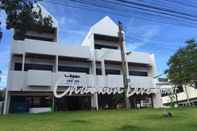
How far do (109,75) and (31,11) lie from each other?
17054 millimetres

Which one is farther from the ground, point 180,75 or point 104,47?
point 104,47

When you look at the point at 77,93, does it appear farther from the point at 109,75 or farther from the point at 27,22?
the point at 27,22

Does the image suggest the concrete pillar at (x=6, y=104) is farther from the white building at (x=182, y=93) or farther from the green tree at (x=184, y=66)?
the green tree at (x=184, y=66)

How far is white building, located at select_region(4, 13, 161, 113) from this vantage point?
1086 inches

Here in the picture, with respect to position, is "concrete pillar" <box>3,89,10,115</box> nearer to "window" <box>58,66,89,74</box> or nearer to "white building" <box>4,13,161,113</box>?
"white building" <box>4,13,161,113</box>

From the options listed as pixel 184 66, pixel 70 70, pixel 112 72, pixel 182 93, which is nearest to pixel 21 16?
pixel 70 70

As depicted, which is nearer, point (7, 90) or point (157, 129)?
point (157, 129)

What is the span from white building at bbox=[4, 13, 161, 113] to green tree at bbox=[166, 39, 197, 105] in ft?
8.64

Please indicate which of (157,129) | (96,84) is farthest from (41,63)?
(157,129)

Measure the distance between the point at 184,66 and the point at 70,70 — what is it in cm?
1456

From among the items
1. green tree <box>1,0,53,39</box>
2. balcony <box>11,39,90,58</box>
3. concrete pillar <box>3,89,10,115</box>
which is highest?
balcony <box>11,39,90,58</box>

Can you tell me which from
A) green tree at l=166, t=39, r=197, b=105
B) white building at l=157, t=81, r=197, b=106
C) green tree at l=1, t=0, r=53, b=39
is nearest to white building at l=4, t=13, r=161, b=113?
white building at l=157, t=81, r=197, b=106

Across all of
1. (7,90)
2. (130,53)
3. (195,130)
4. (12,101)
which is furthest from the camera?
(130,53)

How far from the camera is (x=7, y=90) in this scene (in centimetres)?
2617
